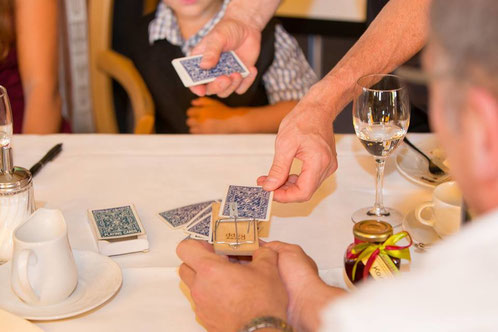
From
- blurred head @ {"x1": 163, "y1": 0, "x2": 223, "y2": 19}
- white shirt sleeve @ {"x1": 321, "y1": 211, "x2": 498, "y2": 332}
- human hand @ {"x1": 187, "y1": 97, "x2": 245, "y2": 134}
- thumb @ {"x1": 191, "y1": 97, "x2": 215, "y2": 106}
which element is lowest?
human hand @ {"x1": 187, "y1": 97, "x2": 245, "y2": 134}

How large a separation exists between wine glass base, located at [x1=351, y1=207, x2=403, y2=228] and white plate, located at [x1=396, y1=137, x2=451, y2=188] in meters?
0.14

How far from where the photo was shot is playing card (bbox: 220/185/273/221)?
51.5 inches

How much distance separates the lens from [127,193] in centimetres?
156

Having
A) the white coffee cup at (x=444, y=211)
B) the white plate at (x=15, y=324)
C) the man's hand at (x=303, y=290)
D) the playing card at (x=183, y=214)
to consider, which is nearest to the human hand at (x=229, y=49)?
the playing card at (x=183, y=214)

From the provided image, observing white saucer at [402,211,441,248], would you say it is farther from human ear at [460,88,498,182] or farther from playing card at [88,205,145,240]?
human ear at [460,88,498,182]

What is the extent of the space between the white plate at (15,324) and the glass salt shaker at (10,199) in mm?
239

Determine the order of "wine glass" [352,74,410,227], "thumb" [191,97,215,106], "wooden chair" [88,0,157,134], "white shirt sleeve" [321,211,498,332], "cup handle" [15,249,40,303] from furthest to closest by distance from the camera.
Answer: "thumb" [191,97,215,106] < "wooden chair" [88,0,157,134] < "wine glass" [352,74,410,227] < "cup handle" [15,249,40,303] < "white shirt sleeve" [321,211,498,332]

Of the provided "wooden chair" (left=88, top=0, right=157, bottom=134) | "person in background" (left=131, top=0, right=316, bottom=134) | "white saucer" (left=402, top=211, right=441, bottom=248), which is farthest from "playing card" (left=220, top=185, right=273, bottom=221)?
"person in background" (left=131, top=0, right=316, bottom=134)

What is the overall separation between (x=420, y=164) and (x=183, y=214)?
57 centimetres

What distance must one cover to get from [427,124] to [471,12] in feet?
5.04

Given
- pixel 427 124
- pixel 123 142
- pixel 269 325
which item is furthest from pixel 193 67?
pixel 269 325

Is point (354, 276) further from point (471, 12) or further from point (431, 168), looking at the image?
point (471, 12)

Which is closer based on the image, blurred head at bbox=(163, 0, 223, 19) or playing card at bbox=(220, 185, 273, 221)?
playing card at bbox=(220, 185, 273, 221)

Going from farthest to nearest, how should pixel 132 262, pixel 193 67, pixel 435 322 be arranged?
pixel 193 67
pixel 132 262
pixel 435 322
